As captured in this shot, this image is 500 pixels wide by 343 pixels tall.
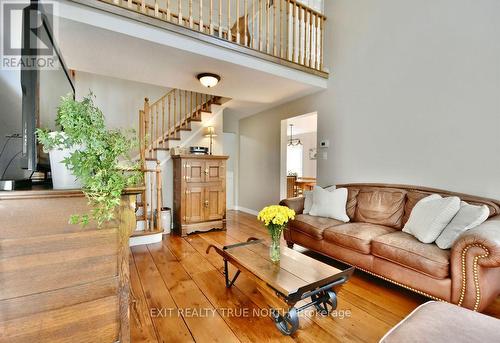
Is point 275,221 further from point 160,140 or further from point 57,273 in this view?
Result: point 160,140

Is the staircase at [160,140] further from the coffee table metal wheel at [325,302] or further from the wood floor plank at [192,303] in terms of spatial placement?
the coffee table metal wheel at [325,302]

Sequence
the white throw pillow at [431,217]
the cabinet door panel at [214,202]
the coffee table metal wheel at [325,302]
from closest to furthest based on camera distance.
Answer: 1. the coffee table metal wheel at [325,302]
2. the white throw pillow at [431,217]
3. the cabinet door panel at [214,202]

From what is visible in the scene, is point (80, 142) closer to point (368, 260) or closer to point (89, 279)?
point (89, 279)

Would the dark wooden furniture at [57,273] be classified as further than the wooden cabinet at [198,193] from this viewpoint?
No

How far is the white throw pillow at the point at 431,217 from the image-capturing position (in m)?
2.00

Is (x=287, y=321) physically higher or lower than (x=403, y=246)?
lower

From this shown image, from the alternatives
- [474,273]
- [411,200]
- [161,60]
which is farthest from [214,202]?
[474,273]

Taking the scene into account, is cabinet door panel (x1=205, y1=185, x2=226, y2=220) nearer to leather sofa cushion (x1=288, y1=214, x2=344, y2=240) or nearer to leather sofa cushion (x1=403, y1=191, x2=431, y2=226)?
leather sofa cushion (x1=288, y1=214, x2=344, y2=240)

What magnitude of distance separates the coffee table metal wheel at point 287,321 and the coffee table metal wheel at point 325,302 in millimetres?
305

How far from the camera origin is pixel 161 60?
Answer: 2654 mm

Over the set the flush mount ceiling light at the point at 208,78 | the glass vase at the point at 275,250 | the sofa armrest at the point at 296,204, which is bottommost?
the glass vase at the point at 275,250

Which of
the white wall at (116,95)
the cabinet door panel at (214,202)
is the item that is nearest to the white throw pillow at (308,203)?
the cabinet door panel at (214,202)

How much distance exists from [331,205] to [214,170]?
2.08 metres

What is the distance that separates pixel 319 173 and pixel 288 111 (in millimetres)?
1341
